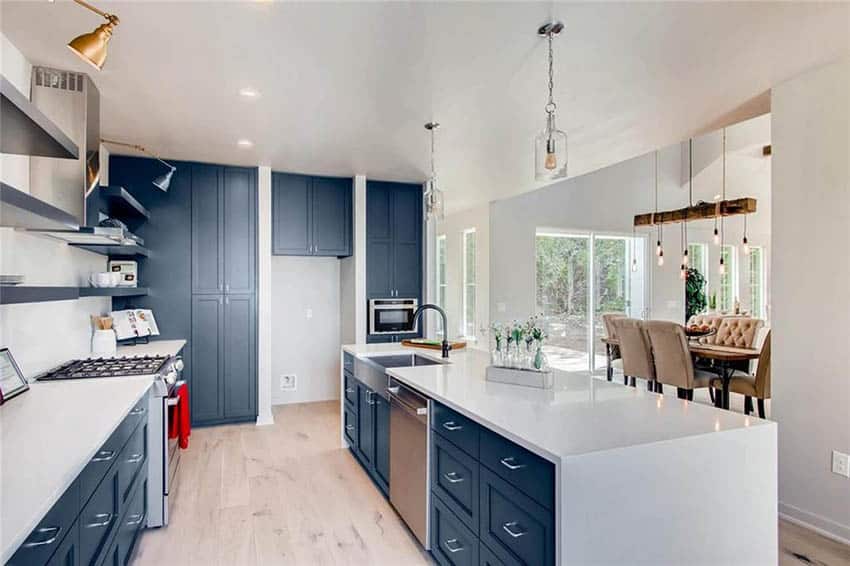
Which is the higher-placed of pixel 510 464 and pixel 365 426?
pixel 510 464

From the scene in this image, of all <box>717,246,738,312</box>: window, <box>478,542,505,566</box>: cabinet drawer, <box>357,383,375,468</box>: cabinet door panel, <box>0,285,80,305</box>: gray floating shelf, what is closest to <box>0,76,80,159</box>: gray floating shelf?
<box>0,285,80,305</box>: gray floating shelf

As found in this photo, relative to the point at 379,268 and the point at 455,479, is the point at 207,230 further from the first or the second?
the point at 455,479

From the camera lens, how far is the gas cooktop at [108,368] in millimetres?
2619

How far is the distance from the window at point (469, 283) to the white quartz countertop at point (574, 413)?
4.26m

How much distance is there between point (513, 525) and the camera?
162 cm

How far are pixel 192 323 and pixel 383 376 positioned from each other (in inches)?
105

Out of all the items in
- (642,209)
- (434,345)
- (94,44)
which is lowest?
(434,345)

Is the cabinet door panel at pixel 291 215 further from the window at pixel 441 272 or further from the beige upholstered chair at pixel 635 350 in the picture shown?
the beige upholstered chair at pixel 635 350

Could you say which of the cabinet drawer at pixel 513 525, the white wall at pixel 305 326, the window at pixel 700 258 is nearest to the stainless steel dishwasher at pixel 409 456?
→ the cabinet drawer at pixel 513 525

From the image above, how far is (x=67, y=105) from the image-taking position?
9.05 feet

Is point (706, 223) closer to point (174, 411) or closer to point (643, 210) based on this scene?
point (643, 210)

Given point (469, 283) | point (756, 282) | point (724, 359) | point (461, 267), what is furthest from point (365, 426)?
point (756, 282)

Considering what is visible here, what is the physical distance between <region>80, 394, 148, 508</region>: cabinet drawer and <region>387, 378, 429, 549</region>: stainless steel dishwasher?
4.20 feet

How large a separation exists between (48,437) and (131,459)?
76 centimetres
